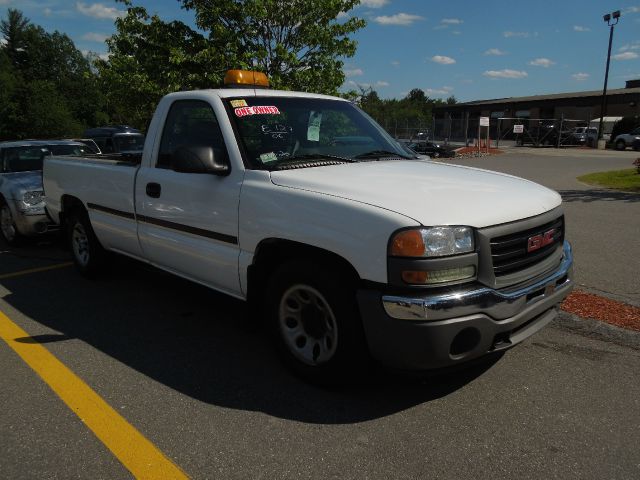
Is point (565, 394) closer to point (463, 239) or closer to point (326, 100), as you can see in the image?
point (463, 239)

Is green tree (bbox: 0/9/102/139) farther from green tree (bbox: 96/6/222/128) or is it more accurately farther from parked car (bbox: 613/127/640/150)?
parked car (bbox: 613/127/640/150)

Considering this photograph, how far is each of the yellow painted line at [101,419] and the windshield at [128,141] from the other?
11.6 meters

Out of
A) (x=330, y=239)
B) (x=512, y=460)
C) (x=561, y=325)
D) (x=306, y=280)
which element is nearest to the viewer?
(x=512, y=460)

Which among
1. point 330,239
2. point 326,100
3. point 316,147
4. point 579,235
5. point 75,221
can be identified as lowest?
point 579,235

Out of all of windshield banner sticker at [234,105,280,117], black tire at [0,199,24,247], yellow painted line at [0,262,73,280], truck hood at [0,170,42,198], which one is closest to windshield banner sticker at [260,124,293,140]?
windshield banner sticker at [234,105,280,117]

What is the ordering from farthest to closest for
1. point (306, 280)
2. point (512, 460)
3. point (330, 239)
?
point (306, 280) < point (330, 239) < point (512, 460)

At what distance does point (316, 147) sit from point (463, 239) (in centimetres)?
156

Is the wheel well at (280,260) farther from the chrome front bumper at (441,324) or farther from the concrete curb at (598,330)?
the concrete curb at (598,330)

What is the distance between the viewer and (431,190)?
10.4 feet

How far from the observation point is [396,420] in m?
3.05

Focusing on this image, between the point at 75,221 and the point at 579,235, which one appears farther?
the point at 579,235

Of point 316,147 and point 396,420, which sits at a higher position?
point 316,147

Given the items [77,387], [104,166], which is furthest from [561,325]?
[104,166]

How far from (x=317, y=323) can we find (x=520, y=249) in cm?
131
